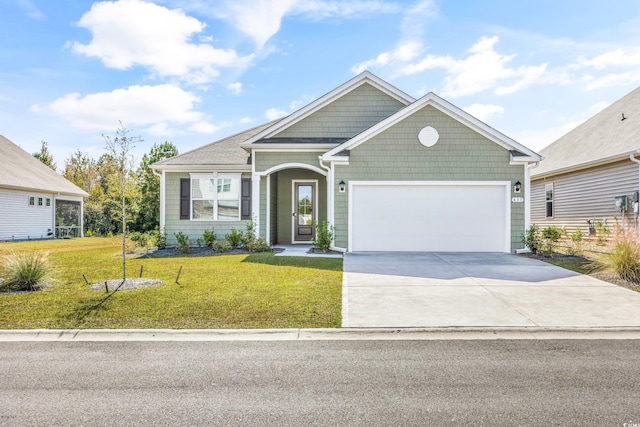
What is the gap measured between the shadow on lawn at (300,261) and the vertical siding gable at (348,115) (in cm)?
527

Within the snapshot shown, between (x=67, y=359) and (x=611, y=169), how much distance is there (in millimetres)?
17042

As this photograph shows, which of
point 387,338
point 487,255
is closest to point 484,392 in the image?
point 387,338

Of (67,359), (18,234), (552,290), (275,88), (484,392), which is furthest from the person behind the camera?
(18,234)

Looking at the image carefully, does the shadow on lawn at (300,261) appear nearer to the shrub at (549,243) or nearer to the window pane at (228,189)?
the window pane at (228,189)

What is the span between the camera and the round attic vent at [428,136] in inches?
492

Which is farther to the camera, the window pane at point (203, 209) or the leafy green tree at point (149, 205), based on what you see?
the leafy green tree at point (149, 205)

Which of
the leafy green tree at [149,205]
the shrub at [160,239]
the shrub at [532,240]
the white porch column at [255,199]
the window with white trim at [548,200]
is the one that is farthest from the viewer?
the leafy green tree at [149,205]

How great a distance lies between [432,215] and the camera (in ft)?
41.5

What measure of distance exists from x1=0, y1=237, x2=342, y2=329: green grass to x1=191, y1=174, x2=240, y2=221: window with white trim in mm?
5032

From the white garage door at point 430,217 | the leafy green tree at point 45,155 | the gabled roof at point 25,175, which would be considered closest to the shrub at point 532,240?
the white garage door at point 430,217

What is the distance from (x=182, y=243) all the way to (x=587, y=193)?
616 inches

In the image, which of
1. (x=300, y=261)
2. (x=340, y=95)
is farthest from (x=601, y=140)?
(x=300, y=261)

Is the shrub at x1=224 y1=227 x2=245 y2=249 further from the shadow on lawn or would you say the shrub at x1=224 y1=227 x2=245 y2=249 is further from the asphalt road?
the asphalt road

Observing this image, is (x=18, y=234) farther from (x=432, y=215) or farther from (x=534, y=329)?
(x=534, y=329)
